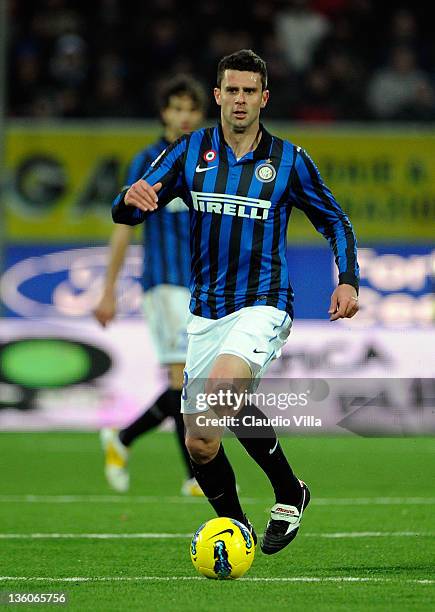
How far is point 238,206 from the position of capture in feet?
17.5

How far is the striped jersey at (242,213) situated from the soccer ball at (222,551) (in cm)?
84

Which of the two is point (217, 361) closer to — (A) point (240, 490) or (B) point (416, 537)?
(B) point (416, 537)

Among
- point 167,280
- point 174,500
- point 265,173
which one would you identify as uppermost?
point 265,173

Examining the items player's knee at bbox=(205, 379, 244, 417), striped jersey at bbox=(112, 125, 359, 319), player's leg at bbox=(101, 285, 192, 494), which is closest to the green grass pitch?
player's leg at bbox=(101, 285, 192, 494)

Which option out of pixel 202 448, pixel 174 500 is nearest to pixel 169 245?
pixel 174 500

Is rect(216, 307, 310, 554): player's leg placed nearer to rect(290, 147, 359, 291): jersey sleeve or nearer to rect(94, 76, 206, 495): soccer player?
rect(290, 147, 359, 291): jersey sleeve

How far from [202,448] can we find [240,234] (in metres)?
0.83

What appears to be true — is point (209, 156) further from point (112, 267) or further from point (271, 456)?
point (112, 267)

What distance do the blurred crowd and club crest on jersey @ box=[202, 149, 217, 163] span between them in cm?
1012

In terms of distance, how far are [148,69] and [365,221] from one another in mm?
3113

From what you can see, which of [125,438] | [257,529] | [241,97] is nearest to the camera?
[241,97]

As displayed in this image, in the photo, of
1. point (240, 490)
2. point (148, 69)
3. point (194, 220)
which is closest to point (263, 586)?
point (194, 220)

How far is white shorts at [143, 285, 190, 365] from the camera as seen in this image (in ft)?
26.1
